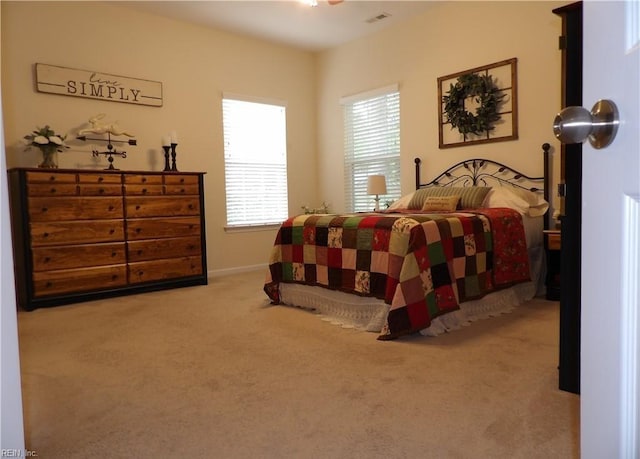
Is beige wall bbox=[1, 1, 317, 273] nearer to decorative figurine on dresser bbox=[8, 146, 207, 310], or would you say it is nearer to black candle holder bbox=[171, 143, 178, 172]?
black candle holder bbox=[171, 143, 178, 172]

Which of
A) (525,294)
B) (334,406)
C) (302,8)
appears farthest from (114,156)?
(525,294)

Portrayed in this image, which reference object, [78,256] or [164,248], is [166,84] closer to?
[164,248]

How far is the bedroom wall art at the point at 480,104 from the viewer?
413cm

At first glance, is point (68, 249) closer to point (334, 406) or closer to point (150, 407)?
point (150, 407)

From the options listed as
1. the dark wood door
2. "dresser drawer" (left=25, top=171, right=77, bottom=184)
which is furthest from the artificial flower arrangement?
the dark wood door

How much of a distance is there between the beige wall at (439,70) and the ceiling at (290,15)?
9.5 inches

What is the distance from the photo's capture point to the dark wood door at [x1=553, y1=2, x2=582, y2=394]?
5.90 feet

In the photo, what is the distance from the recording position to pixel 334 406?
5.88ft

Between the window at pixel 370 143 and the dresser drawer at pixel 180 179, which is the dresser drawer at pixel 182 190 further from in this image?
the window at pixel 370 143

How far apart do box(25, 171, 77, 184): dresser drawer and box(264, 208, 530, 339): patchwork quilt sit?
1812mm

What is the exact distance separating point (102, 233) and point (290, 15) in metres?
2.92

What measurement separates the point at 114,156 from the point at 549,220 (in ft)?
13.5

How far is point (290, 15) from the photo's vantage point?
4.71 meters

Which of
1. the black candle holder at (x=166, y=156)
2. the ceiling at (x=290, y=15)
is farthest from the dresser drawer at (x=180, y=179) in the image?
the ceiling at (x=290, y=15)
